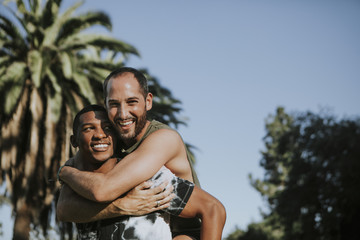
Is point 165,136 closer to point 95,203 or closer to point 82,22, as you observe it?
point 95,203

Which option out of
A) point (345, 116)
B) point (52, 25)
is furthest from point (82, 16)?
point (345, 116)

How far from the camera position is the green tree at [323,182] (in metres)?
27.8

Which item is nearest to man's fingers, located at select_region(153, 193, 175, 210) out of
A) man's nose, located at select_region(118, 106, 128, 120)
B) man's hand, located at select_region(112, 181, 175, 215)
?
man's hand, located at select_region(112, 181, 175, 215)

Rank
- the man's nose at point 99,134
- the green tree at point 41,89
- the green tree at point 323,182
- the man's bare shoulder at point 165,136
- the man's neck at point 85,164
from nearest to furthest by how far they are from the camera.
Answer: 1. the man's bare shoulder at point 165,136
2. the man's nose at point 99,134
3. the man's neck at point 85,164
4. the green tree at point 41,89
5. the green tree at point 323,182

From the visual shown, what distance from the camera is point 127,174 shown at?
2828 mm

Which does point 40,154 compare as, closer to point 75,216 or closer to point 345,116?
point 75,216

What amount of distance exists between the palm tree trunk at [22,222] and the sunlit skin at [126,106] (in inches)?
538

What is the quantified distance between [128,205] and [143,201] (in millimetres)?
100

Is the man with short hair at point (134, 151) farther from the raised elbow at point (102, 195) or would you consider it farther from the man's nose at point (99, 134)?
the man's nose at point (99, 134)

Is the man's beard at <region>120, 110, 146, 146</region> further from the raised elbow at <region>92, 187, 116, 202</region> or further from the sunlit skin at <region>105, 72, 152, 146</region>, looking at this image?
the raised elbow at <region>92, 187, 116, 202</region>

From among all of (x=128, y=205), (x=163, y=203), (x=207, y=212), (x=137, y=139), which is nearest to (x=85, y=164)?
(x=137, y=139)

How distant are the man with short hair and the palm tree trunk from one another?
1364 centimetres

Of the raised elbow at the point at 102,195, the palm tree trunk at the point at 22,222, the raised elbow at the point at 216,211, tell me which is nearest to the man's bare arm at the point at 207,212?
the raised elbow at the point at 216,211

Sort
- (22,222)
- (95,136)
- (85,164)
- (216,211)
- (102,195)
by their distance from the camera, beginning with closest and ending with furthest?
(102,195) → (216,211) → (95,136) → (85,164) → (22,222)
